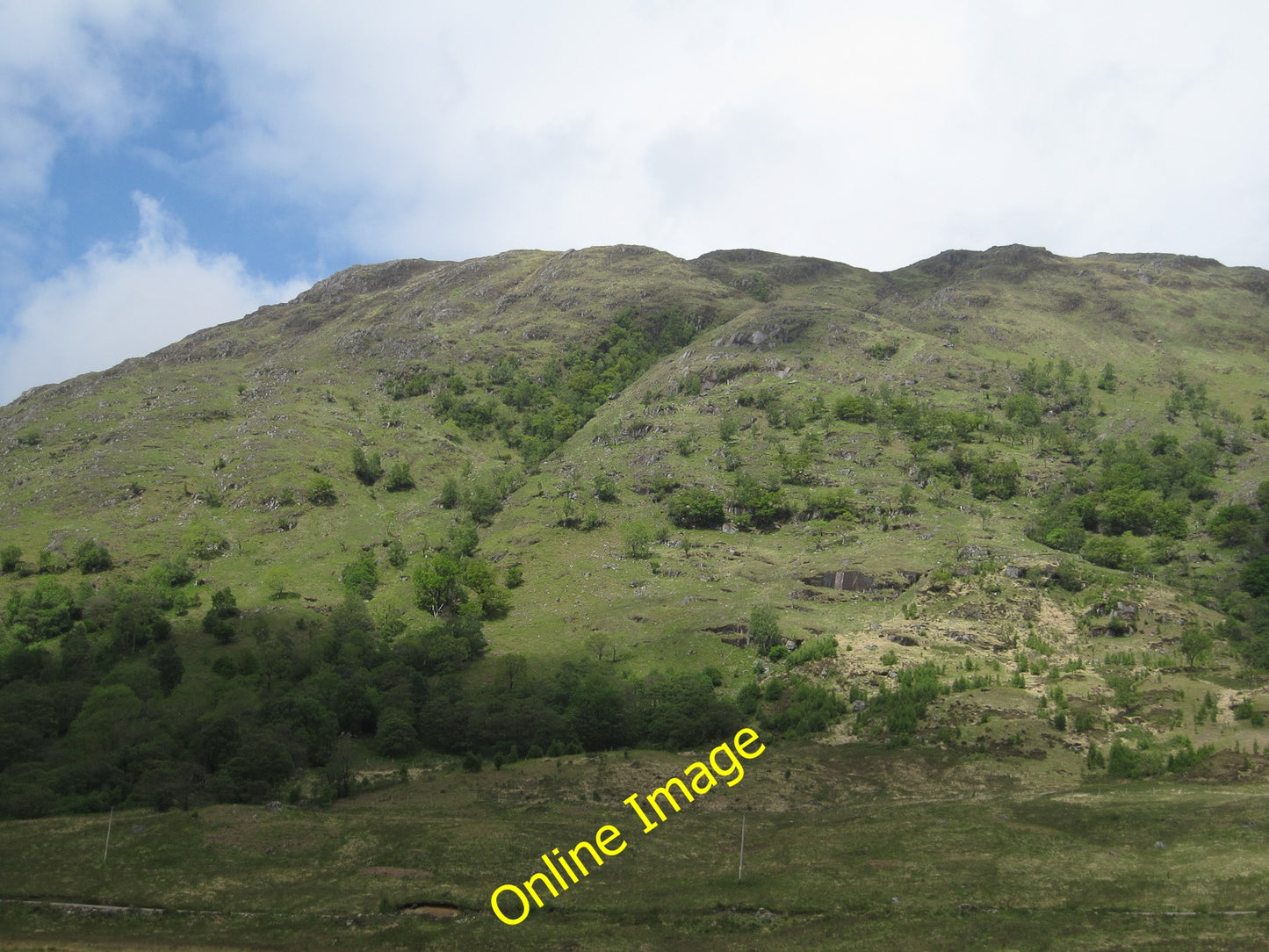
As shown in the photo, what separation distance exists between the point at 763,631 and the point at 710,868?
59.5 meters

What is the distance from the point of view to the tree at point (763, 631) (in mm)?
124688

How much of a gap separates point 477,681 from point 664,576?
44257 millimetres

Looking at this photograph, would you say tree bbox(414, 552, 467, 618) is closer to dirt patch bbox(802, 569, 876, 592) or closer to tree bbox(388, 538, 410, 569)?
tree bbox(388, 538, 410, 569)

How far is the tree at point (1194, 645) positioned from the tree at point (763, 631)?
182ft

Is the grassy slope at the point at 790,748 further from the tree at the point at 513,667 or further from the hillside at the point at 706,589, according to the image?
the tree at the point at 513,667

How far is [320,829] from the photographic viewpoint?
7531 cm

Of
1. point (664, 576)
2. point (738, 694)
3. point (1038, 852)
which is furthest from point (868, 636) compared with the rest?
point (1038, 852)

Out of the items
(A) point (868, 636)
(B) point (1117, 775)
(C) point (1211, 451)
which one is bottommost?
(B) point (1117, 775)

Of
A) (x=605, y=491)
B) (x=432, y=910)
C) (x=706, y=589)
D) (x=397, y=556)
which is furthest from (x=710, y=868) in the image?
(x=605, y=491)

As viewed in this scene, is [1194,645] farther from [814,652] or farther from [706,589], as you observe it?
[706,589]

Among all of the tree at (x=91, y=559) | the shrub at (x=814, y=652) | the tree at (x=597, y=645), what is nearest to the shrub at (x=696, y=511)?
the tree at (x=597, y=645)

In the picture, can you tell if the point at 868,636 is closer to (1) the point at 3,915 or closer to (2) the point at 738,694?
(2) the point at 738,694

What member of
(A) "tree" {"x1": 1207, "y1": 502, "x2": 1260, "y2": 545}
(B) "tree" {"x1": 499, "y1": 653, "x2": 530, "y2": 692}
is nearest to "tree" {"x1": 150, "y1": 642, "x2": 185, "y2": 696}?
(B) "tree" {"x1": 499, "y1": 653, "x2": 530, "y2": 692}

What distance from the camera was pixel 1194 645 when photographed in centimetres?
11056
